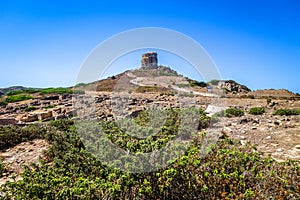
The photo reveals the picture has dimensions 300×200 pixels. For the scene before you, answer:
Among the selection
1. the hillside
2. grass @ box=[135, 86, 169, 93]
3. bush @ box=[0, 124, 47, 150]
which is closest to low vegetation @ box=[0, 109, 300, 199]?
the hillside

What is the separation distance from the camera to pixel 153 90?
2500cm

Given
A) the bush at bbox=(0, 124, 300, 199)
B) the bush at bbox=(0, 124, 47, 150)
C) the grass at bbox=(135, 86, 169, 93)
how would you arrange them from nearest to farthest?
the bush at bbox=(0, 124, 300, 199), the bush at bbox=(0, 124, 47, 150), the grass at bbox=(135, 86, 169, 93)

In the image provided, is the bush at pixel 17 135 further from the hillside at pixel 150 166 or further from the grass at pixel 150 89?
the grass at pixel 150 89

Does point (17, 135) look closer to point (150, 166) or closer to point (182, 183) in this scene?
point (150, 166)

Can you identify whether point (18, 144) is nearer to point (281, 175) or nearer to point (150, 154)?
point (150, 154)

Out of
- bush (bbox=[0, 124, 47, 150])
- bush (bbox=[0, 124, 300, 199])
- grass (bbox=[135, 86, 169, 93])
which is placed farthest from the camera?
grass (bbox=[135, 86, 169, 93])

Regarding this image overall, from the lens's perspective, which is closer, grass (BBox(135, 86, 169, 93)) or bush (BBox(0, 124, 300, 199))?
bush (BBox(0, 124, 300, 199))

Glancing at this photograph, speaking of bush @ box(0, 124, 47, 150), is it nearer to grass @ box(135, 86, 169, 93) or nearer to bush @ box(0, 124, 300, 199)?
bush @ box(0, 124, 300, 199)

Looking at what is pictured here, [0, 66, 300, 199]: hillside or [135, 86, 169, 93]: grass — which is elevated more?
[135, 86, 169, 93]: grass

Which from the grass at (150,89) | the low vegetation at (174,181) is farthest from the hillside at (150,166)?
the grass at (150,89)

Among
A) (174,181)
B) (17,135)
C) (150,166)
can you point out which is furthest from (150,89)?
(174,181)

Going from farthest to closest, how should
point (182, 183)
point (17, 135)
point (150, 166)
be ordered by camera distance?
1. point (17, 135)
2. point (150, 166)
3. point (182, 183)

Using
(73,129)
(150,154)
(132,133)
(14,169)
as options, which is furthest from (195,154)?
(73,129)

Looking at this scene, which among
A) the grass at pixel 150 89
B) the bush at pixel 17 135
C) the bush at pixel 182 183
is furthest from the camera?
the grass at pixel 150 89
